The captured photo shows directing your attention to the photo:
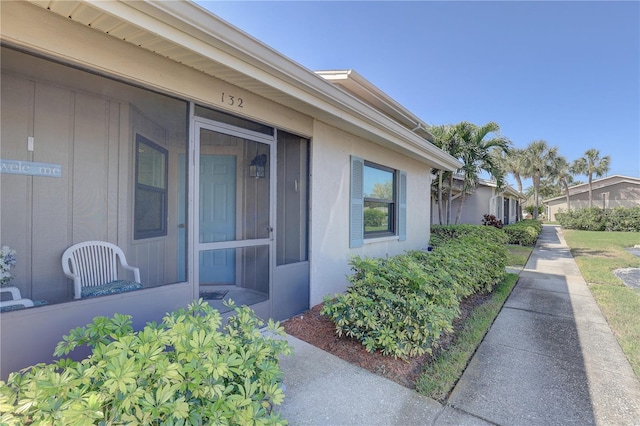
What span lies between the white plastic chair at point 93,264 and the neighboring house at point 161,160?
10 centimetres

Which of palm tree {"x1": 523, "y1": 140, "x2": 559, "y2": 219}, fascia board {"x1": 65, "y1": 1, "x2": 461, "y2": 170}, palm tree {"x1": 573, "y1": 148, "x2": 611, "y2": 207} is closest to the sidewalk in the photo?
fascia board {"x1": 65, "y1": 1, "x2": 461, "y2": 170}

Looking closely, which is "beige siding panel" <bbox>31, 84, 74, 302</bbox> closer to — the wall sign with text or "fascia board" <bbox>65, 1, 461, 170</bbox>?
the wall sign with text

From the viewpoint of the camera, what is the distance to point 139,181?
356 cm

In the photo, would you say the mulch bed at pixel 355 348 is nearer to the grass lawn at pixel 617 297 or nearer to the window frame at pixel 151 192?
the grass lawn at pixel 617 297

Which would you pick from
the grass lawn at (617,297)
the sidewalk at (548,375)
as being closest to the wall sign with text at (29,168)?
the sidewalk at (548,375)

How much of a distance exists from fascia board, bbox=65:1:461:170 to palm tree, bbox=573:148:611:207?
4391cm

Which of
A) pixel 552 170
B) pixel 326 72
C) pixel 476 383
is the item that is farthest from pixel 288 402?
pixel 552 170

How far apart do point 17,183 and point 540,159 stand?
40.2m

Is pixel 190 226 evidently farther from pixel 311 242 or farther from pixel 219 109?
pixel 311 242

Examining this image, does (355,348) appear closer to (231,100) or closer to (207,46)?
(231,100)

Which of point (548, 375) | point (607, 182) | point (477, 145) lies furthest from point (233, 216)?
point (607, 182)

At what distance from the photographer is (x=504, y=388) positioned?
2.62 m

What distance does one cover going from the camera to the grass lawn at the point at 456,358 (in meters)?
2.55

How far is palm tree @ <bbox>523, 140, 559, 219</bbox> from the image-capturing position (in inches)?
1252
